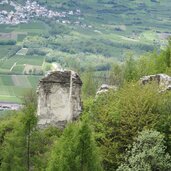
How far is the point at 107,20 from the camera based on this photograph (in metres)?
187

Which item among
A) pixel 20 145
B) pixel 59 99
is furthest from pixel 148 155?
pixel 59 99

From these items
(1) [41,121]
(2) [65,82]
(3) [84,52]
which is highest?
(2) [65,82]

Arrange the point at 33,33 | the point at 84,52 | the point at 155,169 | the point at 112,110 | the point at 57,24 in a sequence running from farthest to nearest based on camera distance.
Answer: the point at 57,24
the point at 33,33
the point at 84,52
the point at 112,110
the point at 155,169

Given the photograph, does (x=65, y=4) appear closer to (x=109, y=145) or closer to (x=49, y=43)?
(x=49, y=43)

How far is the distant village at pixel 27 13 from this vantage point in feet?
561

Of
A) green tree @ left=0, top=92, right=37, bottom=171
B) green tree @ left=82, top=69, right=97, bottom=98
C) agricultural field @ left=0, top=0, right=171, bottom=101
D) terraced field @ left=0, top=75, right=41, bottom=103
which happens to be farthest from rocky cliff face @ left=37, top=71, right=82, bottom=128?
terraced field @ left=0, top=75, right=41, bottom=103

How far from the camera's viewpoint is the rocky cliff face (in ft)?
117

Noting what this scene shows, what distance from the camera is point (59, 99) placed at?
119ft

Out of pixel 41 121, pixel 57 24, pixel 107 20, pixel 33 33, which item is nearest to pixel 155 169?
pixel 41 121

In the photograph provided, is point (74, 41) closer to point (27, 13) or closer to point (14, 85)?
point (27, 13)

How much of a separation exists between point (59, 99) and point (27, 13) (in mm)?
146540

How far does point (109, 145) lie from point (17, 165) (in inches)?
211

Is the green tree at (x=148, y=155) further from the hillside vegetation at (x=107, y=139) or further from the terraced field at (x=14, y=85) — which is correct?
the terraced field at (x=14, y=85)

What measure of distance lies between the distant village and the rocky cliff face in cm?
13290
